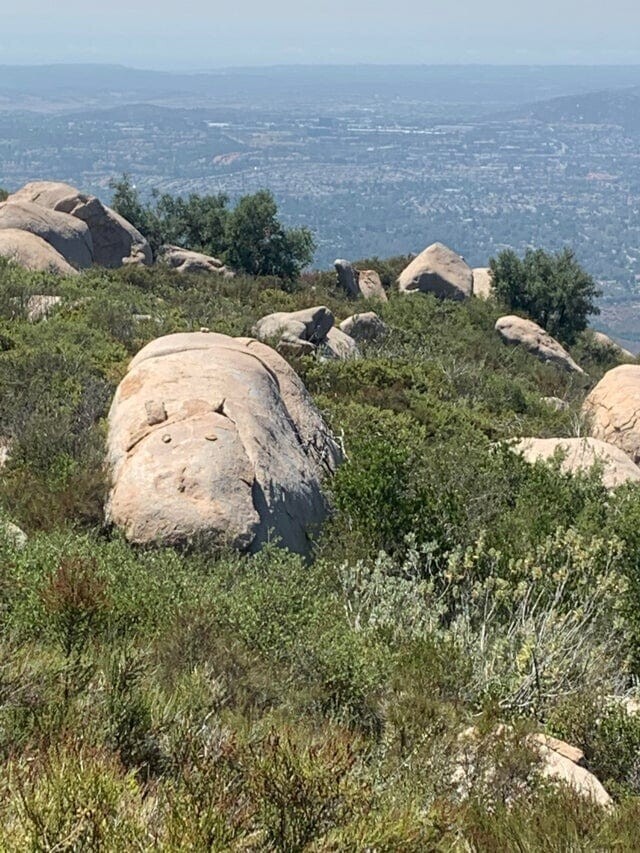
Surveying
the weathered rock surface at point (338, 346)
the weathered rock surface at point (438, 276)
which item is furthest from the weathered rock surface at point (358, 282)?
the weathered rock surface at point (338, 346)

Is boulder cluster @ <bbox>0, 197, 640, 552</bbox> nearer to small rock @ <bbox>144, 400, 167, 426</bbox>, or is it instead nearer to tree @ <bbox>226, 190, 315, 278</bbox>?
small rock @ <bbox>144, 400, 167, 426</bbox>

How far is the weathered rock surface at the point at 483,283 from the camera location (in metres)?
34.8

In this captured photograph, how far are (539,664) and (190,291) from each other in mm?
18510

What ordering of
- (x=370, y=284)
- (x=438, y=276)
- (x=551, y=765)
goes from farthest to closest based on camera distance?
(x=370, y=284) → (x=438, y=276) → (x=551, y=765)

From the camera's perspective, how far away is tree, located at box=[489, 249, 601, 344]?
32750mm

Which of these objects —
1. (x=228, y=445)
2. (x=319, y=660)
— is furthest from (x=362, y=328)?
(x=319, y=660)

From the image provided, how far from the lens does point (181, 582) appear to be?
6.46 metres

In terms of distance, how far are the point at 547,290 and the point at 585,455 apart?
830 inches

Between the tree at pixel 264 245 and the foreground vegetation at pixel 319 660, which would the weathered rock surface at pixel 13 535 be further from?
the tree at pixel 264 245

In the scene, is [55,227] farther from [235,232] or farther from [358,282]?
[358,282]

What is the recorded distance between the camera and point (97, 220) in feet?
101

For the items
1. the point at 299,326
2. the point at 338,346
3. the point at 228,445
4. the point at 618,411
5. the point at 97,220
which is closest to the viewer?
the point at 228,445

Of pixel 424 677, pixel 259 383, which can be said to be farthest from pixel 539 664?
pixel 259 383

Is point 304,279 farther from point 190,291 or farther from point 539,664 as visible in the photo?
point 539,664
